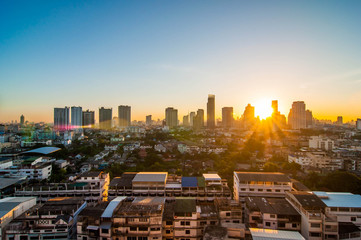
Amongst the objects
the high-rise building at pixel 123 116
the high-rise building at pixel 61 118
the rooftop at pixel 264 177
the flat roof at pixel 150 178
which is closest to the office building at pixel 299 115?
the rooftop at pixel 264 177

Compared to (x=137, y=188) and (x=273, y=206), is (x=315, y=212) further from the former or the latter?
(x=137, y=188)

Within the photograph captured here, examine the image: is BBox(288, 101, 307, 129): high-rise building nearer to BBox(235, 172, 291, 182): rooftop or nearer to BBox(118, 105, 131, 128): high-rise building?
BBox(235, 172, 291, 182): rooftop

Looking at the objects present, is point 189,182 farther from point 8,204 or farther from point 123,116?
point 123,116

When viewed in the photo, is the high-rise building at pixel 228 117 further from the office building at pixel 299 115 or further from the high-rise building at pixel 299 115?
the high-rise building at pixel 299 115

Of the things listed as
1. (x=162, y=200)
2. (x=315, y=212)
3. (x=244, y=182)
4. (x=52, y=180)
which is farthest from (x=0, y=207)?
(x=315, y=212)

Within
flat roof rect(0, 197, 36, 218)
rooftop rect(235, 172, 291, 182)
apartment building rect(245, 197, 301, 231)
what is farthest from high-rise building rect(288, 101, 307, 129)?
flat roof rect(0, 197, 36, 218)

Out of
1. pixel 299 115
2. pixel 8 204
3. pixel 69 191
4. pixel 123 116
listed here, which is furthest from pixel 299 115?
pixel 8 204

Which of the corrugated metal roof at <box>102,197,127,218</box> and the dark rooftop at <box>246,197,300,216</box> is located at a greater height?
the corrugated metal roof at <box>102,197,127,218</box>
